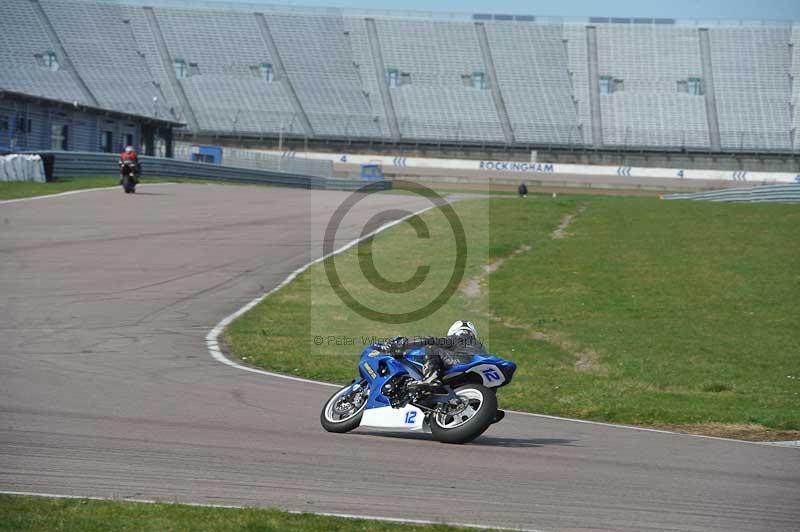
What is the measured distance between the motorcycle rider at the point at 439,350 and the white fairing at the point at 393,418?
24 centimetres

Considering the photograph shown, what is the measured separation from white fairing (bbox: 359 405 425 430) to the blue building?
117ft

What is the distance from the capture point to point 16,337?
14.3 meters

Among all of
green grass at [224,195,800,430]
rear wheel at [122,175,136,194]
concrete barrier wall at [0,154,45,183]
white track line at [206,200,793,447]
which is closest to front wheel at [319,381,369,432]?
white track line at [206,200,793,447]

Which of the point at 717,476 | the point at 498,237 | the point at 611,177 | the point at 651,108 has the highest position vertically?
the point at 651,108

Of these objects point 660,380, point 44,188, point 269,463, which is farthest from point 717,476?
point 44,188

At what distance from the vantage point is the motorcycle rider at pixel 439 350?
29.8ft

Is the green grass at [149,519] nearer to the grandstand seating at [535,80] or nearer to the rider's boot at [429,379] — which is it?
the rider's boot at [429,379]

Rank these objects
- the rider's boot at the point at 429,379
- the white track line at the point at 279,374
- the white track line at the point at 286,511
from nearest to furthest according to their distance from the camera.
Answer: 1. the white track line at the point at 286,511
2. the rider's boot at the point at 429,379
3. the white track line at the point at 279,374

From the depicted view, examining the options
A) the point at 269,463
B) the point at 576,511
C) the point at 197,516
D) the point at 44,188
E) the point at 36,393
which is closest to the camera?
the point at 197,516

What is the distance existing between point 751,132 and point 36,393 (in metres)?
69.4

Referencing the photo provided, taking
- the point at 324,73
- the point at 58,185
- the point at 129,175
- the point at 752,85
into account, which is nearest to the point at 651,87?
the point at 752,85

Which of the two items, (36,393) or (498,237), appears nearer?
(36,393)

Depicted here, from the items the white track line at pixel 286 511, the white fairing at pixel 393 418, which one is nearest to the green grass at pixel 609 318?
the white fairing at pixel 393 418

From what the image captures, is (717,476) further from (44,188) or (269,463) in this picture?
(44,188)
